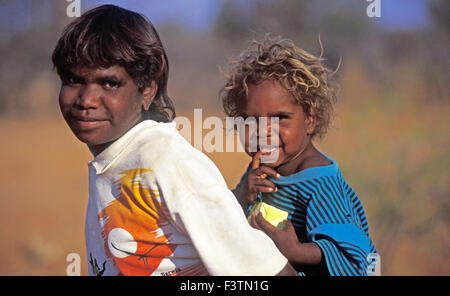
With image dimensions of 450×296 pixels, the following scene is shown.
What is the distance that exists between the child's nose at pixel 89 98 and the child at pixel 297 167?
68 centimetres

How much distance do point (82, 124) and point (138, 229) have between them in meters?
0.38

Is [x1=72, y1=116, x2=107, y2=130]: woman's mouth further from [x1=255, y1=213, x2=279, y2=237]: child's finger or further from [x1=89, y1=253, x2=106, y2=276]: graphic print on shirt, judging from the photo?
[x1=255, y1=213, x2=279, y2=237]: child's finger

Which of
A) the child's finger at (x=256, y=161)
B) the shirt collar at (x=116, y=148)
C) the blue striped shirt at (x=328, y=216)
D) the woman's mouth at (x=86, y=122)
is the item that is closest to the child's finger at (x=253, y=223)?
the blue striped shirt at (x=328, y=216)

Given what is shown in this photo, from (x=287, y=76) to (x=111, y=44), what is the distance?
797 mm

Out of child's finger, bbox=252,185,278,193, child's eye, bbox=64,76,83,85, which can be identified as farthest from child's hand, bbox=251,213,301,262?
child's eye, bbox=64,76,83,85

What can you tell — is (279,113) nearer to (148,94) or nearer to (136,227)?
(148,94)

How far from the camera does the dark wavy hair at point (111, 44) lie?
1.54m

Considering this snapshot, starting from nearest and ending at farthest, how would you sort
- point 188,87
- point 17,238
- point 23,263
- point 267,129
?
point 267,129, point 23,263, point 17,238, point 188,87

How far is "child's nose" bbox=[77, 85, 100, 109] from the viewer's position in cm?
155

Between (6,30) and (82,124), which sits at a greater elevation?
(6,30)

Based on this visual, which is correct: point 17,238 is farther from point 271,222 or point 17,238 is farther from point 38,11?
point 38,11

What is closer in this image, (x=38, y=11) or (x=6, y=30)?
(x=6, y=30)

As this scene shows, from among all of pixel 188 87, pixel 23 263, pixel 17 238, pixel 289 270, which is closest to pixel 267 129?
pixel 289 270

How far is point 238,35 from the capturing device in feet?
40.2
